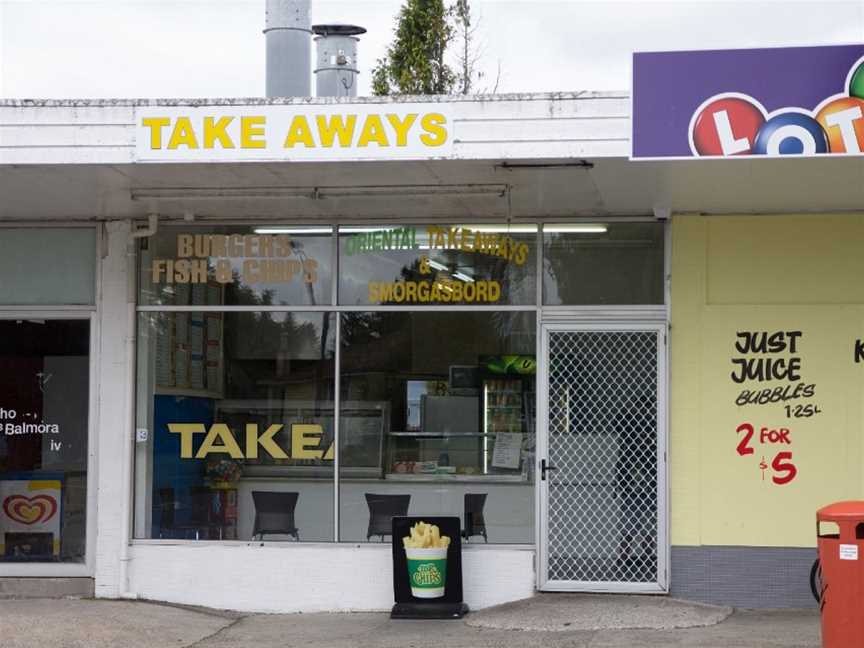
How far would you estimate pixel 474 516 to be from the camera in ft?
35.6

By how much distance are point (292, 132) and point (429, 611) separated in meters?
3.98

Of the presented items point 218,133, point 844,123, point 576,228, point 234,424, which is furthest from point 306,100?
point 844,123

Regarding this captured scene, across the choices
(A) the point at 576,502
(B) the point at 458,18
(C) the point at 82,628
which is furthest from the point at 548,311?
(B) the point at 458,18

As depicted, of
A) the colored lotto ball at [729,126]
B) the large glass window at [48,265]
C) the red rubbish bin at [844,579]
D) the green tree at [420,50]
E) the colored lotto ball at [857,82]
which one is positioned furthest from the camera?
the green tree at [420,50]

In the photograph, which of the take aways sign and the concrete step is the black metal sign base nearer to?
the concrete step

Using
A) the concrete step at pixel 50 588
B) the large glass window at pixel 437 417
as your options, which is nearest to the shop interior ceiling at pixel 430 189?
the large glass window at pixel 437 417

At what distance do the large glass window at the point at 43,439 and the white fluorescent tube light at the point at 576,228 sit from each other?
4145 mm

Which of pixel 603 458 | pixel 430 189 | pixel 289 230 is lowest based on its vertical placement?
pixel 603 458

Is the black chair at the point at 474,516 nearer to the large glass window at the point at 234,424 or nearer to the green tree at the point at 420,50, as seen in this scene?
the large glass window at the point at 234,424

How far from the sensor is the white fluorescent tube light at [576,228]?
10812mm

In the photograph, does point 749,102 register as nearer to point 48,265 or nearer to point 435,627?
point 435,627

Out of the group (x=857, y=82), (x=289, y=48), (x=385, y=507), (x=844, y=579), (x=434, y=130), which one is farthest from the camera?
(x=289, y=48)

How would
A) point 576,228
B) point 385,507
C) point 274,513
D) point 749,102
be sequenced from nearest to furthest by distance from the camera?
point 749,102, point 576,228, point 385,507, point 274,513

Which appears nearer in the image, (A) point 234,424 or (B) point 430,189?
(B) point 430,189
